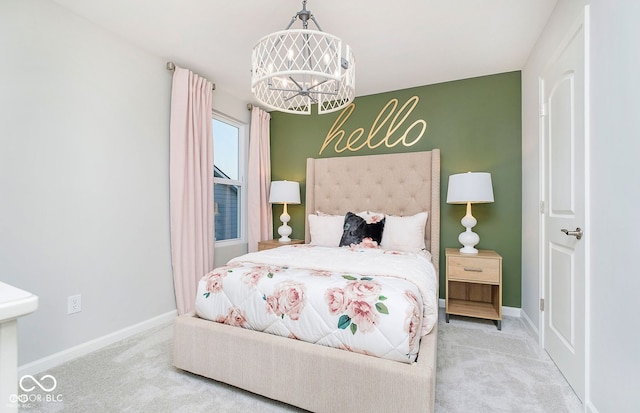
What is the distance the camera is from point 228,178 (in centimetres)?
369

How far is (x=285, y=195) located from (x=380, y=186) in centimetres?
115

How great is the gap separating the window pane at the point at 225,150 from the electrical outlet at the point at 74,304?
1784mm

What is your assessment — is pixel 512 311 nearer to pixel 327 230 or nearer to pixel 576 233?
pixel 576 233

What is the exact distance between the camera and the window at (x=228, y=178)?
355 cm

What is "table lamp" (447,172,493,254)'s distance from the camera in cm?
269

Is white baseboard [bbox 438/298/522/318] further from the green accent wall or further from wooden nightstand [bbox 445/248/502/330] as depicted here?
wooden nightstand [bbox 445/248/502/330]

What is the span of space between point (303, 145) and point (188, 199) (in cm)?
169

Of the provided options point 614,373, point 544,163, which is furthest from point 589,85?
point 614,373

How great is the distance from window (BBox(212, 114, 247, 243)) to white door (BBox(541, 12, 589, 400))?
3.17 metres

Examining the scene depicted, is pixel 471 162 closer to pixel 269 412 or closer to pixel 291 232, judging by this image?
pixel 291 232

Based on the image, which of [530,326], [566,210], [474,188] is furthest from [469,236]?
[566,210]

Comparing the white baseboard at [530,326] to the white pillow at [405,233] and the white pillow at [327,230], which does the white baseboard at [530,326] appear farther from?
the white pillow at [327,230]

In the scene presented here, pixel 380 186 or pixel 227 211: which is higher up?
pixel 380 186

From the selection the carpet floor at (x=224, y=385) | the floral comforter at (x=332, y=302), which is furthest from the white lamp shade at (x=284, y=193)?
the carpet floor at (x=224, y=385)
